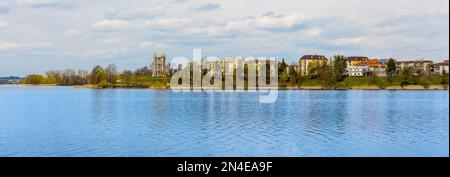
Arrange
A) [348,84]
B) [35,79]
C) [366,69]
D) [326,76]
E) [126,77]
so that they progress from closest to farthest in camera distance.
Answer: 1. [348,84]
2. [326,76]
3. [126,77]
4. [366,69]
5. [35,79]

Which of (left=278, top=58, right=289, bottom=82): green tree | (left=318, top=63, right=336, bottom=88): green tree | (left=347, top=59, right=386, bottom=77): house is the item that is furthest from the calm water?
(left=347, top=59, right=386, bottom=77): house

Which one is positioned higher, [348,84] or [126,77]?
[126,77]

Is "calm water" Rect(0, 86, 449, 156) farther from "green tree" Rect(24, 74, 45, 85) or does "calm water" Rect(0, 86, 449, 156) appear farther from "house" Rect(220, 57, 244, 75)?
"green tree" Rect(24, 74, 45, 85)

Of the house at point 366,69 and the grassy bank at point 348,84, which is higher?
the house at point 366,69

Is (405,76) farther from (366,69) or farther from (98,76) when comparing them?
(98,76)

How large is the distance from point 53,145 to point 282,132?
11273mm

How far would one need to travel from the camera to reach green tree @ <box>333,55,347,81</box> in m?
111

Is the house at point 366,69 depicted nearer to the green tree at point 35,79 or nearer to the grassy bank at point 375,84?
the grassy bank at point 375,84


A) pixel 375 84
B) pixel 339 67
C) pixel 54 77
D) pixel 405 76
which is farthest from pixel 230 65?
pixel 54 77

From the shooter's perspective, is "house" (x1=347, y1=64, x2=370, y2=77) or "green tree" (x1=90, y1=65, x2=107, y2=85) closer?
"green tree" (x1=90, y1=65, x2=107, y2=85)

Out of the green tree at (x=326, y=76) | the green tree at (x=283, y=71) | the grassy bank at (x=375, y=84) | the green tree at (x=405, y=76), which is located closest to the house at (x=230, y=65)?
the green tree at (x=283, y=71)

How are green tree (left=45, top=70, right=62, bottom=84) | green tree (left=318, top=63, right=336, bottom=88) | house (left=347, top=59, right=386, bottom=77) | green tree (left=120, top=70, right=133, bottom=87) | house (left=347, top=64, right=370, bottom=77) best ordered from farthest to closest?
green tree (left=45, top=70, right=62, bottom=84), house (left=347, top=64, right=370, bottom=77), house (left=347, top=59, right=386, bottom=77), green tree (left=120, top=70, right=133, bottom=87), green tree (left=318, top=63, right=336, bottom=88)

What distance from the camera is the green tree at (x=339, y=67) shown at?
111 metres

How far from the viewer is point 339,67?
371 feet
